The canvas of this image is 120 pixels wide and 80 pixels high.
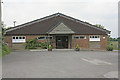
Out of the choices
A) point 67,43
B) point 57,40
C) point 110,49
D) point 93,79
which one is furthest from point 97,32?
point 93,79

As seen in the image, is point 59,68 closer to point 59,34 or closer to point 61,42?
point 59,34

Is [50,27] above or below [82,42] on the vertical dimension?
above

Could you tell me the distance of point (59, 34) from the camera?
78.0ft

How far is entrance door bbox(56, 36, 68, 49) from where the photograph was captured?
24.6 metres

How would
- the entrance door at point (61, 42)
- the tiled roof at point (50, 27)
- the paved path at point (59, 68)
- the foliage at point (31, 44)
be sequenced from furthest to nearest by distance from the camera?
the entrance door at point (61, 42) < the tiled roof at point (50, 27) < the foliage at point (31, 44) < the paved path at point (59, 68)

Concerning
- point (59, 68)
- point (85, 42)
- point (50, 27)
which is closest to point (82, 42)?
point (85, 42)

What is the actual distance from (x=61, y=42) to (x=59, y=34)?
1788 millimetres

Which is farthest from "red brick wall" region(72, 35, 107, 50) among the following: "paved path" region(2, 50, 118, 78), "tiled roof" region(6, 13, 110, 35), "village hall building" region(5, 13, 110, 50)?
"paved path" region(2, 50, 118, 78)

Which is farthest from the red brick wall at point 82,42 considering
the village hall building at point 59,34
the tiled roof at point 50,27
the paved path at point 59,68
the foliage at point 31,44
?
the paved path at point 59,68

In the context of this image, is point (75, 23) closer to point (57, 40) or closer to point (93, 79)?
point (57, 40)

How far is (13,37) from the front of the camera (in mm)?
23844

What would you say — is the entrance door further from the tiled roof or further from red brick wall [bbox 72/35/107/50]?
the tiled roof

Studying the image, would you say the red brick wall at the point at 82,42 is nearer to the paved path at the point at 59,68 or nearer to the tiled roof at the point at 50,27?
the tiled roof at the point at 50,27

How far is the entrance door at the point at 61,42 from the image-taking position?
24609 millimetres
